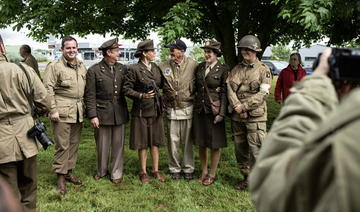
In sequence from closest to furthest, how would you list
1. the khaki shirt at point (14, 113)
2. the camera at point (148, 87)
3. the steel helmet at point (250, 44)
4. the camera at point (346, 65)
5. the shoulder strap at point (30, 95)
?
the camera at point (346, 65), the khaki shirt at point (14, 113), the shoulder strap at point (30, 95), the steel helmet at point (250, 44), the camera at point (148, 87)

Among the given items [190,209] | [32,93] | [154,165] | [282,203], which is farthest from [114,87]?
[282,203]

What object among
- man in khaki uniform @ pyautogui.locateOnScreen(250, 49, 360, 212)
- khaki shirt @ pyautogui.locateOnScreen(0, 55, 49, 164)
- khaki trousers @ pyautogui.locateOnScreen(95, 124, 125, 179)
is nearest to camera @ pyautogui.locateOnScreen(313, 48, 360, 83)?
man in khaki uniform @ pyautogui.locateOnScreen(250, 49, 360, 212)

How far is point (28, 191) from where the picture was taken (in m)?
3.74

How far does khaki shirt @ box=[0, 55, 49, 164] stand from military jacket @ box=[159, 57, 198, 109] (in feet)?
7.11

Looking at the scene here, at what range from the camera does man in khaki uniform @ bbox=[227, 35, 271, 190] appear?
15.8 feet

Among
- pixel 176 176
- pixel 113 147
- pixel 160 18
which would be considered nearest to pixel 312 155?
pixel 176 176

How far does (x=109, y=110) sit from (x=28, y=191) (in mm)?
1761

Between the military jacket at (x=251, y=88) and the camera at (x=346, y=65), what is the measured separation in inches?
144

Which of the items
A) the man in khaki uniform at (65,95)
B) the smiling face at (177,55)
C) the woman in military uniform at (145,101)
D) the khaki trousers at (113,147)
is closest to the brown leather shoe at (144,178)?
the woman in military uniform at (145,101)

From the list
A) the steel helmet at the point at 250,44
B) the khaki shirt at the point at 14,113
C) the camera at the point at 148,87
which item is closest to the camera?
the khaki shirt at the point at 14,113

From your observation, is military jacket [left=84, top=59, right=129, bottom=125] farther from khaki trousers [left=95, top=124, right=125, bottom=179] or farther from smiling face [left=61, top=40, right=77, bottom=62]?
smiling face [left=61, top=40, right=77, bottom=62]

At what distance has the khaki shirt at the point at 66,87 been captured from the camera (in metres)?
4.84

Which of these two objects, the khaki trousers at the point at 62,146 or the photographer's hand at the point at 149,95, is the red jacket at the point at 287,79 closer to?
the photographer's hand at the point at 149,95

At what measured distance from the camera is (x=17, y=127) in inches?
138
